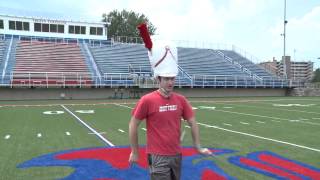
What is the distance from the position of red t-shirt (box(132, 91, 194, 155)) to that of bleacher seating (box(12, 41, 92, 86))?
2952cm

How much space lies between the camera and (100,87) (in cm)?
3434

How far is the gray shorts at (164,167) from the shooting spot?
395 centimetres

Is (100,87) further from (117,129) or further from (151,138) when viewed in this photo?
(151,138)

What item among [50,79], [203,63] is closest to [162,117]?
[50,79]

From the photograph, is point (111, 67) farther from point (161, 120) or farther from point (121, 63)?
point (161, 120)

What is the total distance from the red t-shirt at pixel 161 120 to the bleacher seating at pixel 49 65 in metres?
29.5

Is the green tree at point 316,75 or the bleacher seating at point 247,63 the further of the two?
the green tree at point 316,75

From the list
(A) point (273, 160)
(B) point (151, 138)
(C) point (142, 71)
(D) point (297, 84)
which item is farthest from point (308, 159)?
(D) point (297, 84)

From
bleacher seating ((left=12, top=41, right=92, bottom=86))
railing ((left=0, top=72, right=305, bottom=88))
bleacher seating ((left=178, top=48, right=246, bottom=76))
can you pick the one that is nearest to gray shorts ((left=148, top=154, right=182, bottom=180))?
railing ((left=0, top=72, right=305, bottom=88))

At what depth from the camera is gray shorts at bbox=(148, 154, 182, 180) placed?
13.0ft

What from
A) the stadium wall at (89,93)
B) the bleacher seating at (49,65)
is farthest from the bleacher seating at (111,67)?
the stadium wall at (89,93)

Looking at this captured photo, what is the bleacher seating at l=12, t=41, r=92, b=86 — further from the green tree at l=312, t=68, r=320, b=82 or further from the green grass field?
the green tree at l=312, t=68, r=320, b=82

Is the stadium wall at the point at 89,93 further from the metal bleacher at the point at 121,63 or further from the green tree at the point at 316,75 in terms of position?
the green tree at the point at 316,75

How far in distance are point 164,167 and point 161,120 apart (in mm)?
429
